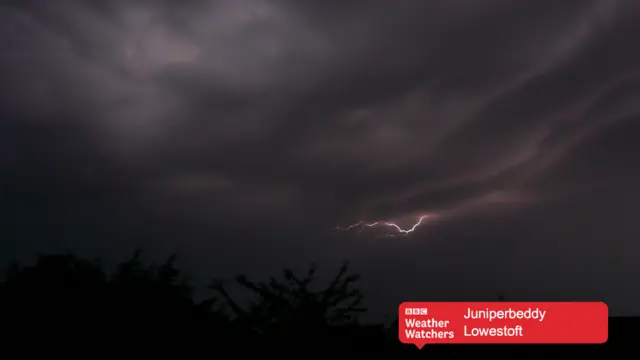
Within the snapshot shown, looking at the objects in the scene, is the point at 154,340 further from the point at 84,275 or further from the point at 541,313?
the point at 541,313

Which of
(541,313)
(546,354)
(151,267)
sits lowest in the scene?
(546,354)

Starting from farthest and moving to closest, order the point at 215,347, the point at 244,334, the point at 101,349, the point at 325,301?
the point at 325,301 < the point at 244,334 < the point at 215,347 < the point at 101,349

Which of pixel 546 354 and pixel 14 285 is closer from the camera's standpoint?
pixel 14 285

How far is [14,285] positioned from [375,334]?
877 centimetres

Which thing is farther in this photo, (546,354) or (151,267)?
(546,354)

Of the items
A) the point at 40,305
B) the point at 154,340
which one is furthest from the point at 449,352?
the point at 40,305

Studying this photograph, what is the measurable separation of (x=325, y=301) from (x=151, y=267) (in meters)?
4.50

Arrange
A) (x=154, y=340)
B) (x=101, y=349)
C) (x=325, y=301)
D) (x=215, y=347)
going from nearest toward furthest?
(x=101, y=349)
(x=154, y=340)
(x=215, y=347)
(x=325, y=301)

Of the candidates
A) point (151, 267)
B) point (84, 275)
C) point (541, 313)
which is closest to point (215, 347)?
point (151, 267)

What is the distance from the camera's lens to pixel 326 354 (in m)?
14.9

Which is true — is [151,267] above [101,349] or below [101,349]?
above

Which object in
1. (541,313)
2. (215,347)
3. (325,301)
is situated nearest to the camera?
(215,347)

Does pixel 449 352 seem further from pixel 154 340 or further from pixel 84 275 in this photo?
pixel 84 275

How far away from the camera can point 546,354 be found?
1762cm
